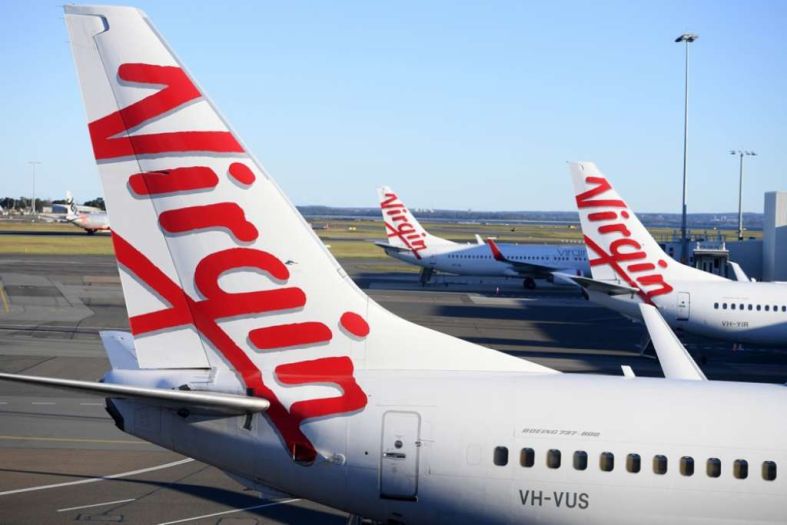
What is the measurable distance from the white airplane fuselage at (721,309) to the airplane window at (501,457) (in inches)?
963

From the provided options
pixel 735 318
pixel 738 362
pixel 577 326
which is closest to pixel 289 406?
pixel 735 318

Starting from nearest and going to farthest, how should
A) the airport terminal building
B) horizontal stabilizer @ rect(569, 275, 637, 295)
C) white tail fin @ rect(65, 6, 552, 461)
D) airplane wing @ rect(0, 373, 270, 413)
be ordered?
airplane wing @ rect(0, 373, 270, 413) < white tail fin @ rect(65, 6, 552, 461) < horizontal stabilizer @ rect(569, 275, 637, 295) < the airport terminal building

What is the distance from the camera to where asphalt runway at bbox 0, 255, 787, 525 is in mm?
16594

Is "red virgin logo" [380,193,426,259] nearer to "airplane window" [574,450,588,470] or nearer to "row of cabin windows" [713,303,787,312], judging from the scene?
"row of cabin windows" [713,303,787,312]

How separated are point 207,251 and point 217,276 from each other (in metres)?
0.33

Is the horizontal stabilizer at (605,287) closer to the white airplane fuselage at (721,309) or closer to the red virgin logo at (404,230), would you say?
the white airplane fuselage at (721,309)

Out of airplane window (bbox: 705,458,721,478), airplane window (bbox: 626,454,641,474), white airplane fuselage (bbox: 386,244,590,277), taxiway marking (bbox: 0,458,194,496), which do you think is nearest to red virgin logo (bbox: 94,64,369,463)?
airplane window (bbox: 626,454,641,474)

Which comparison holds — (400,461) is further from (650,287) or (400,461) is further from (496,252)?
(496,252)

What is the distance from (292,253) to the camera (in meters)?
10.7

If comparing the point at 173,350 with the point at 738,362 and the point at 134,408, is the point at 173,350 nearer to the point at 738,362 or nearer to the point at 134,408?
the point at 134,408

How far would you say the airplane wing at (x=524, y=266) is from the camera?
65812mm

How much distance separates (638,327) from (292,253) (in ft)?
131

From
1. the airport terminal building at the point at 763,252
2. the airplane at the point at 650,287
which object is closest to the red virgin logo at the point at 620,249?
the airplane at the point at 650,287

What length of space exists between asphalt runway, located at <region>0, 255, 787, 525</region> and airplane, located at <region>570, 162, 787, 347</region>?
189 cm
